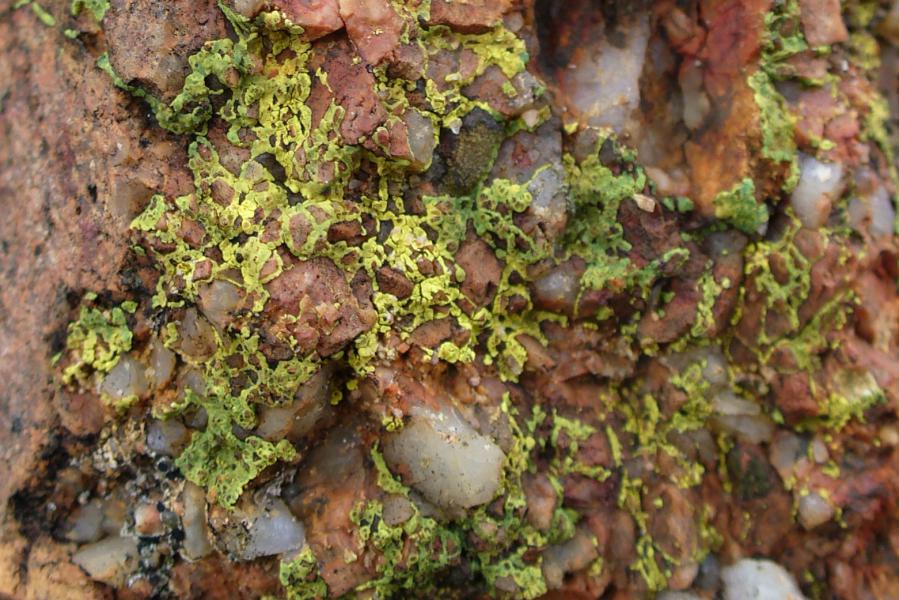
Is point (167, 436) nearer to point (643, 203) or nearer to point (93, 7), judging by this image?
point (93, 7)

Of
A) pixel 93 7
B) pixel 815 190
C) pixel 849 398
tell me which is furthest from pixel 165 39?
pixel 849 398

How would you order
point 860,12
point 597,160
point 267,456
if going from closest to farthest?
point 267,456
point 597,160
point 860,12

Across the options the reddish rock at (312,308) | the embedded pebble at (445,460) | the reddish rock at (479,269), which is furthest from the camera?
the reddish rock at (479,269)

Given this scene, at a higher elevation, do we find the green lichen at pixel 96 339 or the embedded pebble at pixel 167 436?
the green lichen at pixel 96 339

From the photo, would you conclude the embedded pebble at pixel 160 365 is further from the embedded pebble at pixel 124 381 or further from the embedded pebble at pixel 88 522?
the embedded pebble at pixel 88 522

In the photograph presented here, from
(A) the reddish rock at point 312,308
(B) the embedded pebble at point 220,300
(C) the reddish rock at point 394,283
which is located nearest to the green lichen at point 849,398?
(C) the reddish rock at point 394,283

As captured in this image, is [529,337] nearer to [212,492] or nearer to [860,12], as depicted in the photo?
[212,492]

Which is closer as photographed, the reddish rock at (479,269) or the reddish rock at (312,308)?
the reddish rock at (312,308)

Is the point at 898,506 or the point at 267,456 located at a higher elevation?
the point at 267,456

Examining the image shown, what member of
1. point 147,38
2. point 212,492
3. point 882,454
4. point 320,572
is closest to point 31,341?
point 212,492
